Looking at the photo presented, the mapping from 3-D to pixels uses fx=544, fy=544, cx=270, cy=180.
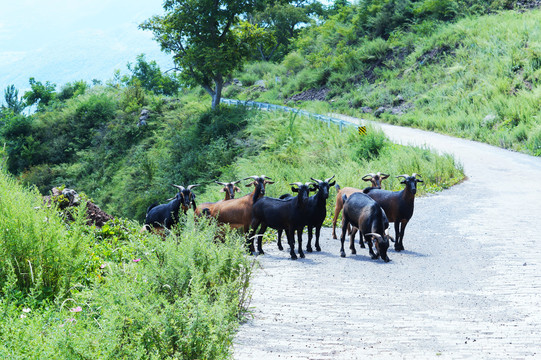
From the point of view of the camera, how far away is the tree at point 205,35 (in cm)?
3584

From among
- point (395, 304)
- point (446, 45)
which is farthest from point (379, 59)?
point (395, 304)

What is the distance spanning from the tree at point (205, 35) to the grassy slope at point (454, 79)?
21.2 feet

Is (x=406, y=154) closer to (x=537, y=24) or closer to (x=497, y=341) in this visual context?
(x=497, y=341)

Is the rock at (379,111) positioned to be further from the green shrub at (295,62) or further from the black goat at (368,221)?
the black goat at (368,221)

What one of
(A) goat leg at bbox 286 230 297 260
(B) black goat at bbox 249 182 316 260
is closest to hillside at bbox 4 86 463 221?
(B) black goat at bbox 249 182 316 260

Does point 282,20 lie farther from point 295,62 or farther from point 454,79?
point 454,79

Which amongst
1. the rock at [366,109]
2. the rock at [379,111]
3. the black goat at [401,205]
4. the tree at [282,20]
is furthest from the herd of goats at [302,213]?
the tree at [282,20]

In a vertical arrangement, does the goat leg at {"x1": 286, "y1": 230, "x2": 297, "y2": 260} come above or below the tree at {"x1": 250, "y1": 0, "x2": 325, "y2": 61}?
below

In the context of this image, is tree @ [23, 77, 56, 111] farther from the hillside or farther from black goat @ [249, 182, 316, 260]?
black goat @ [249, 182, 316, 260]

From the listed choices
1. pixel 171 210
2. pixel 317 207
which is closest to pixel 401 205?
pixel 317 207

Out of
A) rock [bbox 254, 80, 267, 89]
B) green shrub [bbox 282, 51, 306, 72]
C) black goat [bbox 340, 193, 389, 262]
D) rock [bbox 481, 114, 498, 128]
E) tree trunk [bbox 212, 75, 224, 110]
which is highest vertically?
green shrub [bbox 282, 51, 306, 72]

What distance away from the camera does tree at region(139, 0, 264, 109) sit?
35844 mm

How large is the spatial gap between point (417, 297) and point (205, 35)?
32.5 meters

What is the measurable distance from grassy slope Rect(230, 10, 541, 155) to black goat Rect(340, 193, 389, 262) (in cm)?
1405
